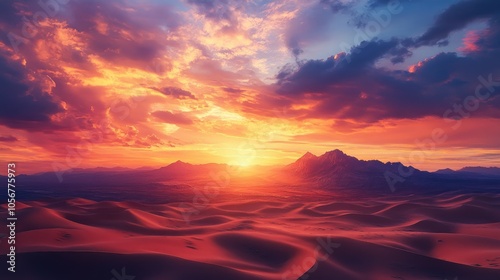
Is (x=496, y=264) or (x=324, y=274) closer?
(x=324, y=274)

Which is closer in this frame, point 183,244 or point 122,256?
point 122,256

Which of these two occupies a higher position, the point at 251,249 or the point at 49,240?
the point at 49,240

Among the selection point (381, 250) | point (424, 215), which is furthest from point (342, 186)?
point (381, 250)

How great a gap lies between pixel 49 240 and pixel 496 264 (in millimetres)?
22900

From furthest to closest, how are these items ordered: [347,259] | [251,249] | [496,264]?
[251,249], [347,259], [496,264]

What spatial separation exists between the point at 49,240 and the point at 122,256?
5.36 meters

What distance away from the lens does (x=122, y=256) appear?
42.0 feet

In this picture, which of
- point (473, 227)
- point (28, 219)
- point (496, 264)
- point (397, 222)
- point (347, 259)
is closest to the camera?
point (496, 264)

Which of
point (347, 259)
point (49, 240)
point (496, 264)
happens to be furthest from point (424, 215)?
point (49, 240)

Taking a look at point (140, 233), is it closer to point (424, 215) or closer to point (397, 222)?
point (397, 222)

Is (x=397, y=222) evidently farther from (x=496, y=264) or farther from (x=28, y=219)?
(x=28, y=219)

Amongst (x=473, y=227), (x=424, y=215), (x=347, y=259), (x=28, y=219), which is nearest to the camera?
(x=347, y=259)

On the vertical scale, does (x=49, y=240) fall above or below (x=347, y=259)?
above

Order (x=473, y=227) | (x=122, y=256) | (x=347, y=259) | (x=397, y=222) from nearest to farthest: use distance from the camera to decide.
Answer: (x=122, y=256), (x=347, y=259), (x=473, y=227), (x=397, y=222)
